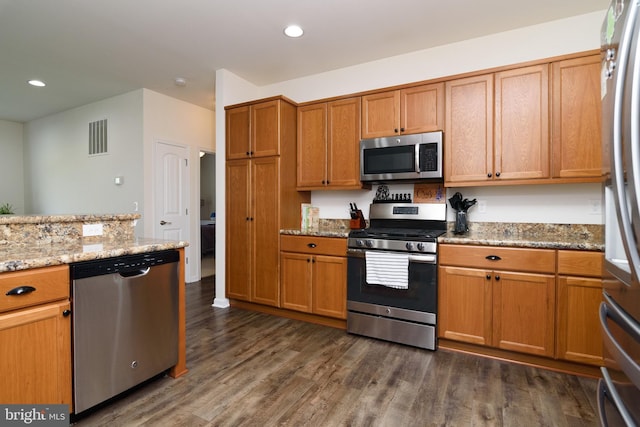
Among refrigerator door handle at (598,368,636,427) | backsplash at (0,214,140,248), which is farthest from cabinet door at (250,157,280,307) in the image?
refrigerator door handle at (598,368,636,427)

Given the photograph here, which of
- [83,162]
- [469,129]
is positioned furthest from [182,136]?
[469,129]

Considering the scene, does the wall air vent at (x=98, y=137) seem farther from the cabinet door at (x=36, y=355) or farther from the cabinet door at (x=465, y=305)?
the cabinet door at (x=465, y=305)

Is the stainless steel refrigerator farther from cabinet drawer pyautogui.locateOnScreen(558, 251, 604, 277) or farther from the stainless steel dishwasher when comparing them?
the stainless steel dishwasher

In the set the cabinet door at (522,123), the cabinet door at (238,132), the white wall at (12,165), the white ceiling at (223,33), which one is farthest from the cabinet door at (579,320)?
the white wall at (12,165)

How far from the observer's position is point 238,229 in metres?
3.54

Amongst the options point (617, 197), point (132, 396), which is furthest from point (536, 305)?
point (132, 396)

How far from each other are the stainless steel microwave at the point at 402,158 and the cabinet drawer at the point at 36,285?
2377 millimetres

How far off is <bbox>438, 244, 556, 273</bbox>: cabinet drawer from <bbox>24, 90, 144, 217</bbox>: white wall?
383 centimetres

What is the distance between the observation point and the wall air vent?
A: 4.68 m

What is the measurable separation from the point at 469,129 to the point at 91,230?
117 inches

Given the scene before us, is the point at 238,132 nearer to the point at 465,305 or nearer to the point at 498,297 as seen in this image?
the point at 465,305

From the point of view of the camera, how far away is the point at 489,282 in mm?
2363

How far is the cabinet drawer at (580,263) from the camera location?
206cm

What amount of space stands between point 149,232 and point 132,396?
2.75 m
